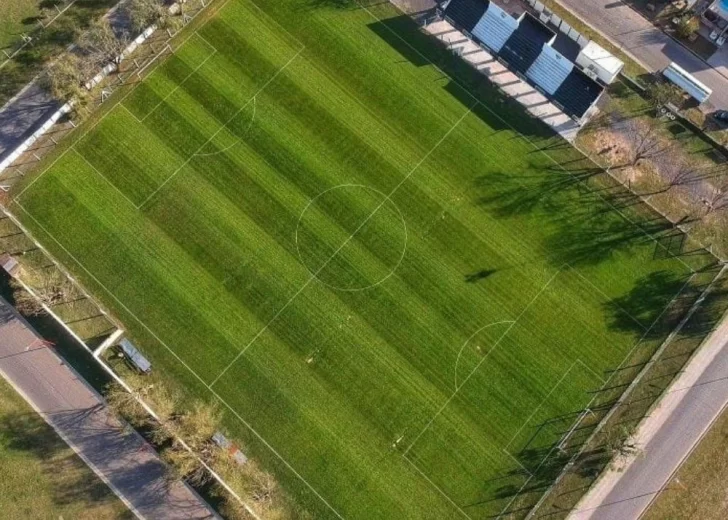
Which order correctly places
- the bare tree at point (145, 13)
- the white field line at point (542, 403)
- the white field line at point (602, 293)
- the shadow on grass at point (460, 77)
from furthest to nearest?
the bare tree at point (145, 13) < the shadow on grass at point (460, 77) < the white field line at point (602, 293) < the white field line at point (542, 403)

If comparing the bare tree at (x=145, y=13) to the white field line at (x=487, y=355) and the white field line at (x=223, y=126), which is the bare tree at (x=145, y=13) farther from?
the white field line at (x=487, y=355)

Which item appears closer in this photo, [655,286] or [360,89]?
[655,286]

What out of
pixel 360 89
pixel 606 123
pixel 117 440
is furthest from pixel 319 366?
A: pixel 606 123

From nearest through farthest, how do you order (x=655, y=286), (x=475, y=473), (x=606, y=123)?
(x=475, y=473) → (x=655, y=286) → (x=606, y=123)

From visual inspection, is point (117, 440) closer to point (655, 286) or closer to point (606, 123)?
point (655, 286)

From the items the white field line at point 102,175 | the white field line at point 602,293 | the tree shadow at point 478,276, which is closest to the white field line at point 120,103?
the white field line at point 102,175
